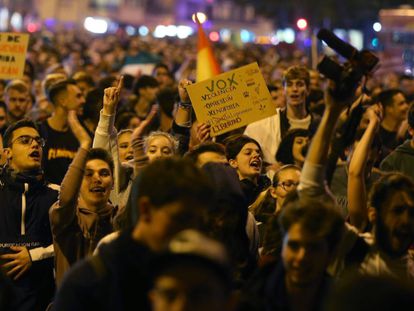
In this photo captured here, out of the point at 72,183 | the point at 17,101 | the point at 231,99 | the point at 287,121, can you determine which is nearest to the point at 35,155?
the point at 72,183

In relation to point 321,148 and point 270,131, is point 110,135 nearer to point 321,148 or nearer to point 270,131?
point 321,148

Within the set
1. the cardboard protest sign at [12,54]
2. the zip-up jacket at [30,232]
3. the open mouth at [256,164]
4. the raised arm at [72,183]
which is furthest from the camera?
the cardboard protest sign at [12,54]

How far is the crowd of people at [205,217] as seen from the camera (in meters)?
4.36

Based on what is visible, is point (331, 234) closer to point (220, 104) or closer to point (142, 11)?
point (220, 104)

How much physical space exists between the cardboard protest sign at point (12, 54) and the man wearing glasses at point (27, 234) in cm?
548

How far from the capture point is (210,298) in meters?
4.16

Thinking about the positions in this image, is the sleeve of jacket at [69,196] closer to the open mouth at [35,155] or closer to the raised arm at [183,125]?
the open mouth at [35,155]

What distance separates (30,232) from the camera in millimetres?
7820

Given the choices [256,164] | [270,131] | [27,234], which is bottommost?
[27,234]

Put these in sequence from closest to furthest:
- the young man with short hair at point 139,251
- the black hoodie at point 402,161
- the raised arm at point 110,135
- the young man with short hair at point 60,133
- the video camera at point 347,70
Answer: the young man with short hair at point 139,251, the video camera at point 347,70, the raised arm at point 110,135, the black hoodie at point 402,161, the young man with short hair at point 60,133

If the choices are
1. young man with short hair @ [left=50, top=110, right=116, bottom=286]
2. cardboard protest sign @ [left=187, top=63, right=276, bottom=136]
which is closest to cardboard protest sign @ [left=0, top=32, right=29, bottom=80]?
cardboard protest sign @ [left=187, top=63, right=276, bottom=136]

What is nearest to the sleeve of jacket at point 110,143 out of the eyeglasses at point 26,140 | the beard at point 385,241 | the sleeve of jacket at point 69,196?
the eyeglasses at point 26,140

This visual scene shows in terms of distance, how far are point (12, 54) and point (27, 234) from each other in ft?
20.1

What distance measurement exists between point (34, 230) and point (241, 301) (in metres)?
3.19
